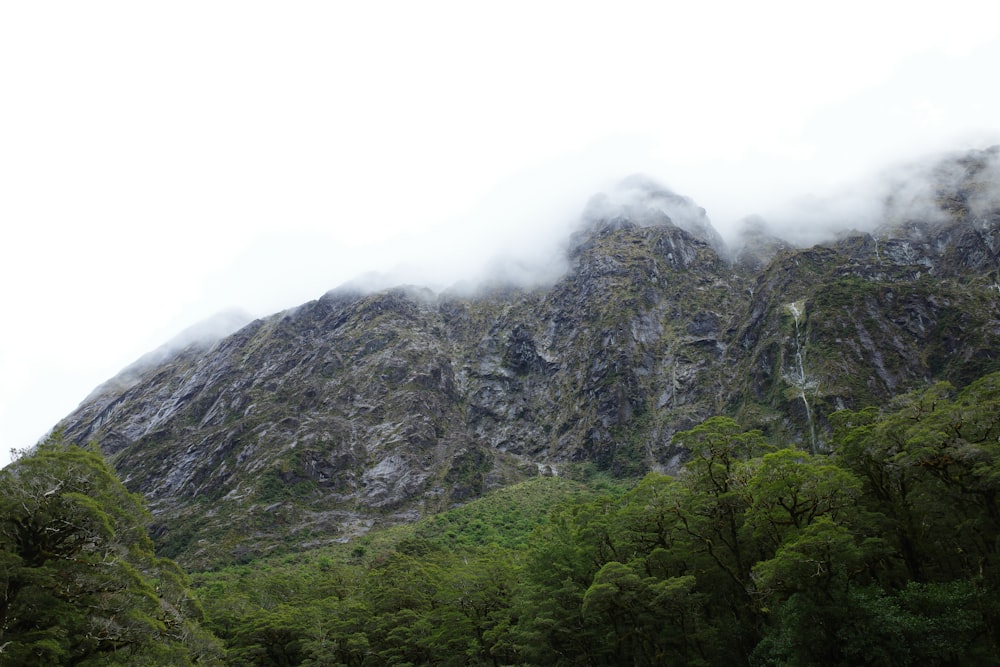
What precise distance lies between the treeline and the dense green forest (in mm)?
128

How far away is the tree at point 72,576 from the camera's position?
69.8 ft

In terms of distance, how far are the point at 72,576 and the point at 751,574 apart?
33.8 metres

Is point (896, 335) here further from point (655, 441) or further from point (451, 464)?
point (451, 464)

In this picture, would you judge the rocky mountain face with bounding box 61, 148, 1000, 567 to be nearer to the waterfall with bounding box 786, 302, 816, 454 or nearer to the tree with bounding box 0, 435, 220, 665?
the waterfall with bounding box 786, 302, 816, 454

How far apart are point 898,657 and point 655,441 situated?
148 meters

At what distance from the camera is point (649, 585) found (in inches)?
1299

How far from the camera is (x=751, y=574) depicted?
31078 millimetres

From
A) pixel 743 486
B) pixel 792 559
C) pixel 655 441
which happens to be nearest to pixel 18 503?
pixel 792 559

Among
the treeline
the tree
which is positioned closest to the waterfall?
the treeline

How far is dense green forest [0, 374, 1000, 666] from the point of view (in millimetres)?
23703

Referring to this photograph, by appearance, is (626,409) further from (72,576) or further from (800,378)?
(72,576)

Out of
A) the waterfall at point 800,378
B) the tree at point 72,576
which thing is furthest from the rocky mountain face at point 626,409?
the tree at point 72,576

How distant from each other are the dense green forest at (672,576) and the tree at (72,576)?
85mm

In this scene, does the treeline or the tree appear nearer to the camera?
the tree
